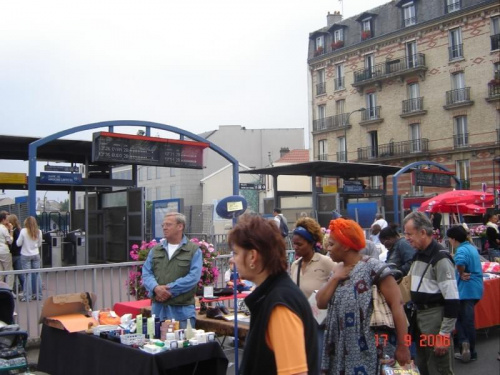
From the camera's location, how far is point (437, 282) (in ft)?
16.4

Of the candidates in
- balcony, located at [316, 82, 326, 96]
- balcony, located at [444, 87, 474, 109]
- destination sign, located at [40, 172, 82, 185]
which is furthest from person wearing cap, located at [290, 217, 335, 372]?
balcony, located at [316, 82, 326, 96]

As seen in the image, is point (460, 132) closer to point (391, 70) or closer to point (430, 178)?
point (391, 70)

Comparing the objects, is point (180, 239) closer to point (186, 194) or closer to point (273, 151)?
point (186, 194)

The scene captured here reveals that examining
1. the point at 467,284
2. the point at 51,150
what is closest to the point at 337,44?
the point at 51,150

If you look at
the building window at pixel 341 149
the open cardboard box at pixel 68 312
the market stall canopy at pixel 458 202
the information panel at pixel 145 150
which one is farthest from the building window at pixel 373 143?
the open cardboard box at pixel 68 312

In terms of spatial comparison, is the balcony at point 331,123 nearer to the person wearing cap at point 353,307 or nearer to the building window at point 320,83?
the building window at point 320,83

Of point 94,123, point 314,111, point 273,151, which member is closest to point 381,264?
point 94,123

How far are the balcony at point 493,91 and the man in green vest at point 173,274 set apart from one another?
122 feet

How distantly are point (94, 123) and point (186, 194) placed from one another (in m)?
42.0

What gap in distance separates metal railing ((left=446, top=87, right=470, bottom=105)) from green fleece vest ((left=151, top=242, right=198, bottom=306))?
126ft

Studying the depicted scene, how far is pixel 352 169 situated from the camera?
85.8ft

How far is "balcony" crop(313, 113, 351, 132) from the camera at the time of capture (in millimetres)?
48625

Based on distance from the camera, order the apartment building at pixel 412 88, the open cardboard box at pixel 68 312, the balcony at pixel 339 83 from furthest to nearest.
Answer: the balcony at pixel 339 83 < the apartment building at pixel 412 88 < the open cardboard box at pixel 68 312

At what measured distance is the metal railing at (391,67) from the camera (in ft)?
143
